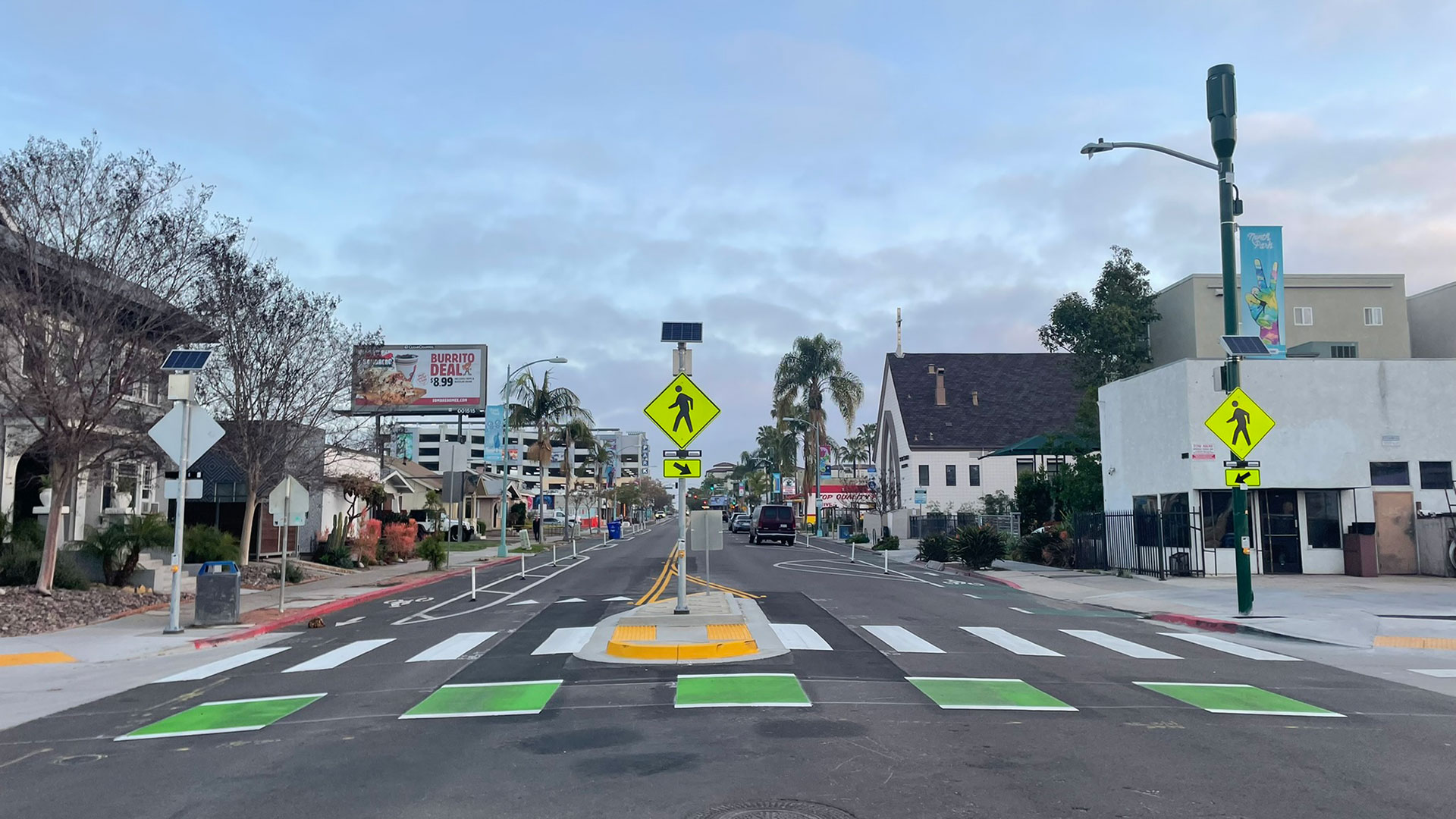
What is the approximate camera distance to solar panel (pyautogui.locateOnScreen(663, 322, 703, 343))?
15.6 metres

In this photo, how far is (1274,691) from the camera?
10469mm

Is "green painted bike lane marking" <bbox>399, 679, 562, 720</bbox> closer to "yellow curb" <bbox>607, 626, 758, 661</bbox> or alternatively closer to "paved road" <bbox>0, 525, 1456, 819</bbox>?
"paved road" <bbox>0, 525, 1456, 819</bbox>

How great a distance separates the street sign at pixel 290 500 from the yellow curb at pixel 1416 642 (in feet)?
57.2

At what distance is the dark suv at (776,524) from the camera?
56.2 meters

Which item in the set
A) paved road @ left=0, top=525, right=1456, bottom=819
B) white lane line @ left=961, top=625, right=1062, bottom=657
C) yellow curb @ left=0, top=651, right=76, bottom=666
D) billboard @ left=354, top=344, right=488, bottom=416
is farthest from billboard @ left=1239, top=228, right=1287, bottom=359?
billboard @ left=354, top=344, right=488, bottom=416

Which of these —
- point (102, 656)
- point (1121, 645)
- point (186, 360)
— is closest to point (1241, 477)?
point (1121, 645)

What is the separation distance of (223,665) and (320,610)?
763 cm

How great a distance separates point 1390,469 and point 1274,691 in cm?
1965

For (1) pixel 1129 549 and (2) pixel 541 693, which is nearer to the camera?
(2) pixel 541 693

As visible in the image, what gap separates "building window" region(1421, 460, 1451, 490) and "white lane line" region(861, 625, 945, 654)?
18.4 metres

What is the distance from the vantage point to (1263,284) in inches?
1046

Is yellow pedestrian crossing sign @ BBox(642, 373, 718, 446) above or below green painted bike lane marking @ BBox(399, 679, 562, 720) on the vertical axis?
above

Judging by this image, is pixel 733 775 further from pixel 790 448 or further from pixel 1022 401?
pixel 790 448

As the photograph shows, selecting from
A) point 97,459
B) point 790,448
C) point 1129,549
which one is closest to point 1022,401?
point 790,448
